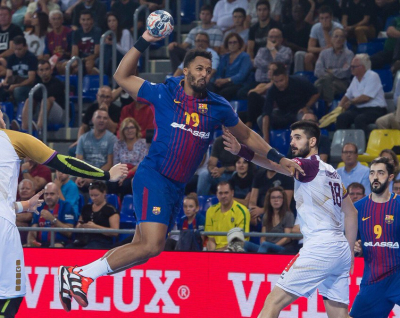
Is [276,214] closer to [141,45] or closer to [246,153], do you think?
[246,153]

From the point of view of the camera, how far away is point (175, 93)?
796 cm

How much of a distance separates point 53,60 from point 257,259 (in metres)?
8.68

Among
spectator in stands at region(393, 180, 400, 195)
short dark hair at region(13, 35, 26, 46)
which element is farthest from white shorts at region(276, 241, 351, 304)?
short dark hair at region(13, 35, 26, 46)

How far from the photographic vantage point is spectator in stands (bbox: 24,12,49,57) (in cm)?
1764

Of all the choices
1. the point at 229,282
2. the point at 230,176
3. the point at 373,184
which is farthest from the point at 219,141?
the point at 373,184

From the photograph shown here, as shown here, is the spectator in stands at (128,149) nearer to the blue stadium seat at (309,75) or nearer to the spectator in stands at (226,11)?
the blue stadium seat at (309,75)

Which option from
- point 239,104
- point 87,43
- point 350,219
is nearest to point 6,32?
point 87,43

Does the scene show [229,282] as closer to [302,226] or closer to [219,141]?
[302,226]

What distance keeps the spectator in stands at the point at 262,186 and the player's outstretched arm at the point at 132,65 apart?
4580 millimetres

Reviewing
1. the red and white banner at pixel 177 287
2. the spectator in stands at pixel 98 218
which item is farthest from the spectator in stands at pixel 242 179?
the red and white banner at pixel 177 287

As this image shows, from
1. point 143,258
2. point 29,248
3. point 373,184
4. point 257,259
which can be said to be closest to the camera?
point 143,258

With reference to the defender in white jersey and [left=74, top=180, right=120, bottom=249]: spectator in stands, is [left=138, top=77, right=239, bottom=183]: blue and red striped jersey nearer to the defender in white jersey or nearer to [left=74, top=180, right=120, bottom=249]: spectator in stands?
the defender in white jersey

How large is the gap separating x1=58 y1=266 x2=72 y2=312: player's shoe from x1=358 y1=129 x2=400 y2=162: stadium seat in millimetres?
6519

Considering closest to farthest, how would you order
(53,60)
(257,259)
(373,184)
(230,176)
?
(373,184)
(257,259)
(230,176)
(53,60)
